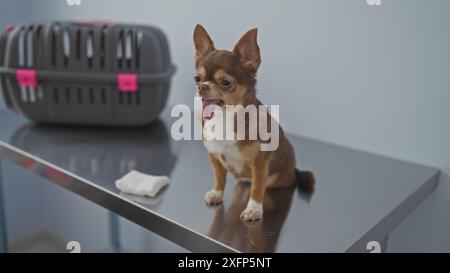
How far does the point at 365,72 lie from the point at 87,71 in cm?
54

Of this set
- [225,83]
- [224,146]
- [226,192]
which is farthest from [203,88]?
[226,192]

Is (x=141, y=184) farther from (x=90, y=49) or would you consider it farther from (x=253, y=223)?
(x=90, y=49)

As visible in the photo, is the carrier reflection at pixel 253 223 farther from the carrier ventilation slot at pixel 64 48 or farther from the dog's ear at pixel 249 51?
the carrier ventilation slot at pixel 64 48

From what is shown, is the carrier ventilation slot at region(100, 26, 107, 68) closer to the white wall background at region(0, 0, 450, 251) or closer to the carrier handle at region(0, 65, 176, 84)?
the carrier handle at region(0, 65, 176, 84)

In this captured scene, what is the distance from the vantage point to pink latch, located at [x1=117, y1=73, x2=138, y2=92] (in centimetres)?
95

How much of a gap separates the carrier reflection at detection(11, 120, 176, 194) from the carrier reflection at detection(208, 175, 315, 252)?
18 cm

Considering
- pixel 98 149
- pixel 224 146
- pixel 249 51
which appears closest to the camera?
pixel 249 51

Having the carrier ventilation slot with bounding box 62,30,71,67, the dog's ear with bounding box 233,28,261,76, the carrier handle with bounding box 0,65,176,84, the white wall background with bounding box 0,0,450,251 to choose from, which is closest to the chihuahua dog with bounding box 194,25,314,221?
the dog's ear with bounding box 233,28,261,76

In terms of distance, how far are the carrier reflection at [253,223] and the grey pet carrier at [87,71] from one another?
34 centimetres

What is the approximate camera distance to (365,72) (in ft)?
2.64

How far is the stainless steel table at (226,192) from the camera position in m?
0.65

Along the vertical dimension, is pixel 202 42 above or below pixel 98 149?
above

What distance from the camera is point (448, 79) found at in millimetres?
786
